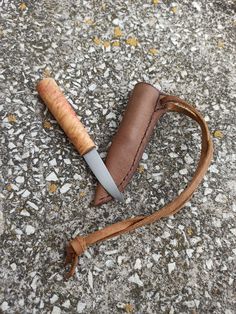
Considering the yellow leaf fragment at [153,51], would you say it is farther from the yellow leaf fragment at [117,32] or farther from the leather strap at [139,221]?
the leather strap at [139,221]

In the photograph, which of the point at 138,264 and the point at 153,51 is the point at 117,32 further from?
the point at 138,264

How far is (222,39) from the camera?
1.29 m

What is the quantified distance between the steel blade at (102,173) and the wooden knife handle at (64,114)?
0.05 feet

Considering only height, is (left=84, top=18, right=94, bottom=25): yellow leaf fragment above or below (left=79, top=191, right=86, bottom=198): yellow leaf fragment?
above

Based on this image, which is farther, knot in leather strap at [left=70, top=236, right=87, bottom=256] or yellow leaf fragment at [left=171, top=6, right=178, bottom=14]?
yellow leaf fragment at [left=171, top=6, right=178, bottom=14]

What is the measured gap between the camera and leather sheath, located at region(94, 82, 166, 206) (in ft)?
3.39

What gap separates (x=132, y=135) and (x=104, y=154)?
74 mm

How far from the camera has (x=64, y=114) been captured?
1.05 metres

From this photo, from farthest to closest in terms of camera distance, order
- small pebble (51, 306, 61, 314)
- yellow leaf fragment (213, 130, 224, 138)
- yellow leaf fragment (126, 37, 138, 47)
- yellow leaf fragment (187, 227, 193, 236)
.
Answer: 1. yellow leaf fragment (126, 37, 138, 47)
2. yellow leaf fragment (213, 130, 224, 138)
3. yellow leaf fragment (187, 227, 193, 236)
4. small pebble (51, 306, 61, 314)

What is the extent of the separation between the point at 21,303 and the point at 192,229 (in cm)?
37

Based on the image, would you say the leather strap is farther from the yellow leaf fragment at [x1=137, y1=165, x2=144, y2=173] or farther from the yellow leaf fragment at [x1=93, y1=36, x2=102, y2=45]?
the yellow leaf fragment at [x1=93, y1=36, x2=102, y2=45]

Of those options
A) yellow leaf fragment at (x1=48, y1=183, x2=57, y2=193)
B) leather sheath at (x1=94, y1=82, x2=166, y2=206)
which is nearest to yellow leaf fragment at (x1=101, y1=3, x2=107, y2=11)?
leather sheath at (x1=94, y1=82, x2=166, y2=206)

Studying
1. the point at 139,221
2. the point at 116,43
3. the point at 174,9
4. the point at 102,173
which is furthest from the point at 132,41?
the point at 139,221

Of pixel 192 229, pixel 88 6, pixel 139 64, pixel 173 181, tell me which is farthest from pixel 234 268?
pixel 88 6
